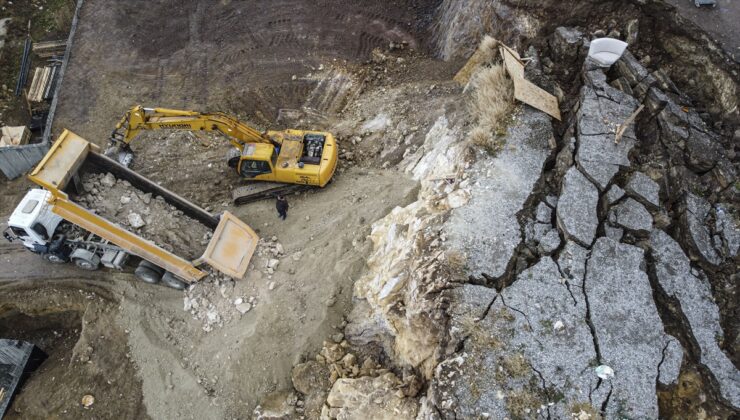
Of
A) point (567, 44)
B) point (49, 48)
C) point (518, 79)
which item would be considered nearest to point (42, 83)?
point (49, 48)

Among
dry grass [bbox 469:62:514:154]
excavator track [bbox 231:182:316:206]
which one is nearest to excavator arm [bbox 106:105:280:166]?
excavator track [bbox 231:182:316:206]

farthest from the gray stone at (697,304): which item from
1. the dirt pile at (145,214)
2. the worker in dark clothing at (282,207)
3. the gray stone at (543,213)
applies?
the dirt pile at (145,214)

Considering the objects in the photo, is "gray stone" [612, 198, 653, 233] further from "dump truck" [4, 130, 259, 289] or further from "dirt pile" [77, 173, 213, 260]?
"dirt pile" [77, 173, 213, 260]

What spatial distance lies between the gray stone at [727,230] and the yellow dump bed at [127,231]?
8.70 m

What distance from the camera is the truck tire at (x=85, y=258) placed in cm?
1025

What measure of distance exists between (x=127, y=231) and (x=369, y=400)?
564 cm

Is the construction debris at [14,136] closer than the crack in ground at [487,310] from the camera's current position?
No

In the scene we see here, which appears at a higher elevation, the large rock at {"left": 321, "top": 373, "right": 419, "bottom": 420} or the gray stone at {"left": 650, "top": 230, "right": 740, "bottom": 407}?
the gray stone at {"left": 650, "top": 230, "right": 740, "bottom": 407}

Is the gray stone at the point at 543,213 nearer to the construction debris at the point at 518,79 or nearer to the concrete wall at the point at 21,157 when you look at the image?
the construction debris at the point at 518,79

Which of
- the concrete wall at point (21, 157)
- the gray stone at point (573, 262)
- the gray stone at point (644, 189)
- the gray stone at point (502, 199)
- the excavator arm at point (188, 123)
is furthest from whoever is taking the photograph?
the concrete wall at point (21, 157)

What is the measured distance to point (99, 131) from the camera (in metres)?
13.9

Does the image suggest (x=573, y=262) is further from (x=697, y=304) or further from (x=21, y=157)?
(x=21, y=157)

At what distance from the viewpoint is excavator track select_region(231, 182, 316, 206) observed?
1173cm

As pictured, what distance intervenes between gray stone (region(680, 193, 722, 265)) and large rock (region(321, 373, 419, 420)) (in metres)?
5.07
